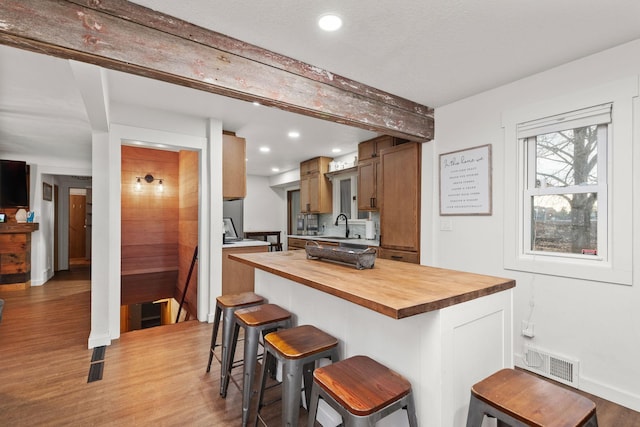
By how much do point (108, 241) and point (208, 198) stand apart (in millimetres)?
1054

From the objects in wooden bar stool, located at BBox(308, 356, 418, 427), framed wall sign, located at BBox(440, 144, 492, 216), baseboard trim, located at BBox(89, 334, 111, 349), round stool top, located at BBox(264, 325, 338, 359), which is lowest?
baseboard trim, located at BBox(89, 334, 111, 349)

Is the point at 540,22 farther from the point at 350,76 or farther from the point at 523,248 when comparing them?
the point at 523,248

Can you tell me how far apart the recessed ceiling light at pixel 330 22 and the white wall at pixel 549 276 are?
170cm

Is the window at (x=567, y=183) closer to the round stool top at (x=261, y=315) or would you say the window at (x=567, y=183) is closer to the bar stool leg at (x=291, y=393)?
the round stool top at (x=261, y=315)

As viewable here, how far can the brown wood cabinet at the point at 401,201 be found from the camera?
339 centimetres

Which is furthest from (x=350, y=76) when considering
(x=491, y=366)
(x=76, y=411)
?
(x=76, y=411)

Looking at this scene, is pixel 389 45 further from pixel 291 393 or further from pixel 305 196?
pixel 305 196

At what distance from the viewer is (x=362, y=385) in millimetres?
1191

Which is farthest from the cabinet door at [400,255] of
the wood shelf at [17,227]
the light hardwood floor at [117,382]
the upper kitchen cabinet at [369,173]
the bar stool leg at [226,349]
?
the wood shelf at [17,227]

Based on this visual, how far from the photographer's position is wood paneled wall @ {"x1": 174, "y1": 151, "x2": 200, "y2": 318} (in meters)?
4.16

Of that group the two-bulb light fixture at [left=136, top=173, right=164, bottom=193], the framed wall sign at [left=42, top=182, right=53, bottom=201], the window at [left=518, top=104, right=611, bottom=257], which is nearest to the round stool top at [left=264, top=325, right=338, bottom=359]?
the window at [left=518, top=104, right=611, bottom=257]

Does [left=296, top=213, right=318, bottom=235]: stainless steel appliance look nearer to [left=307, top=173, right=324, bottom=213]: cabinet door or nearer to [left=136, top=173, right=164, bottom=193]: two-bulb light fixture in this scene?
[left=307, top=173, right=324, bottom=213]: cabinet door

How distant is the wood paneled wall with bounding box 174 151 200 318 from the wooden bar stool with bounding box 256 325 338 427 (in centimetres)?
274

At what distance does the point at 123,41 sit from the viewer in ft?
5.21
